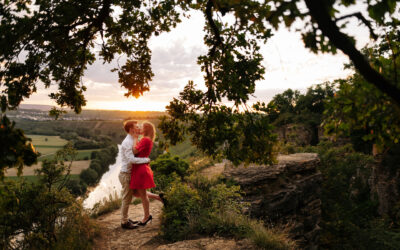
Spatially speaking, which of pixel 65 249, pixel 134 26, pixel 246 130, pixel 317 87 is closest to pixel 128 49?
pixel 134 26

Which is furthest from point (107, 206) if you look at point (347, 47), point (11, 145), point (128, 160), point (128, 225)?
point (347, 47)

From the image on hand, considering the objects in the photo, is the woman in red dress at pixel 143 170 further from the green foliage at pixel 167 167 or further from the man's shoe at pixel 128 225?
the green foliage at pixel 167 167

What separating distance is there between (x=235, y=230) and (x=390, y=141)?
3863mm

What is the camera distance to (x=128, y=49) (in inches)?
199

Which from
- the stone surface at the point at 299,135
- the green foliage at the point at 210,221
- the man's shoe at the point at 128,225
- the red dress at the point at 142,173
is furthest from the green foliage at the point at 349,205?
the red dress at the point at 142,173

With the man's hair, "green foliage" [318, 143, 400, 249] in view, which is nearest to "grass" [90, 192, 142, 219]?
the man's hair

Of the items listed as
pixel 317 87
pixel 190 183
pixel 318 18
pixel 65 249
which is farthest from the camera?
pixel 317 87

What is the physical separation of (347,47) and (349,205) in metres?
17.8

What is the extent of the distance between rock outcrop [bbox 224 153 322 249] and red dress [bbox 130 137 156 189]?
3.74 metres

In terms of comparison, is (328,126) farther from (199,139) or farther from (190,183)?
(190,183)

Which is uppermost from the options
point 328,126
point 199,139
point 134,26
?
point 134,26

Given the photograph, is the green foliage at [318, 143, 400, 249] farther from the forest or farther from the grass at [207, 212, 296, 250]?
the grass at [207, 212, 296, 250]

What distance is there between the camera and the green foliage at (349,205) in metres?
12.5

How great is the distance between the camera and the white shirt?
571 centimetres
